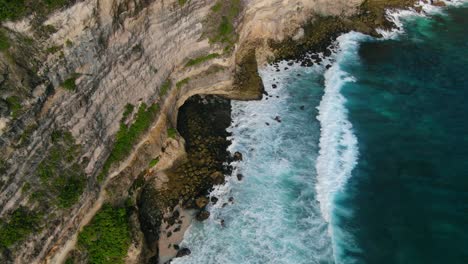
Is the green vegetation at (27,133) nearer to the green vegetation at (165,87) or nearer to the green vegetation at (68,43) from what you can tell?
the green vegetation at (68,43)

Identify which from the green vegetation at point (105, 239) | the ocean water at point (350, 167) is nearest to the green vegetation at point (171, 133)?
the ocean water at point (350, 167)

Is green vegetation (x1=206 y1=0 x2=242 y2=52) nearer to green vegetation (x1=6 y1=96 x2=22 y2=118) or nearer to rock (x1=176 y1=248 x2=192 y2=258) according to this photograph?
rock (x1=176 y1=248 x2=192 y2=258)


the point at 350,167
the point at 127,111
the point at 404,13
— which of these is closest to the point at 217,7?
the point at 127,111

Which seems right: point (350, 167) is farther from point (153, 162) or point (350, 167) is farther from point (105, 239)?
point (105, 239)

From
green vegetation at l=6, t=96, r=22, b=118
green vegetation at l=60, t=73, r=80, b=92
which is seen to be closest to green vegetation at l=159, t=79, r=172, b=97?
green vegetation at l=60, t=73, r=80, b=92

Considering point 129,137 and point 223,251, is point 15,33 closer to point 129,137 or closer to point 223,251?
point 129,137

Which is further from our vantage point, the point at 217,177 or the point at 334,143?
the point at 334,143
